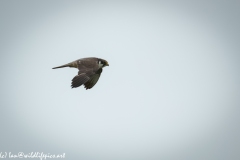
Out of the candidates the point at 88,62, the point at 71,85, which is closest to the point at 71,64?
the point at 88,62

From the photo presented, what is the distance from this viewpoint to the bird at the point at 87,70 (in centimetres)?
2547

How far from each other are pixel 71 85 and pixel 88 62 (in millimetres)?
3096

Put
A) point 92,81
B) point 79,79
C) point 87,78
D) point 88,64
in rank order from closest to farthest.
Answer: point 79,79, point 87,78, point 88,64, point 92,81

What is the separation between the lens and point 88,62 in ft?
90.2

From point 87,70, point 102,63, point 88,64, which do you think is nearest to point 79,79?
point 87,70

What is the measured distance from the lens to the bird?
1003 inches

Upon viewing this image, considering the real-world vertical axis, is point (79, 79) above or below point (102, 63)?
below

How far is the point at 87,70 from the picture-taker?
26.6 m

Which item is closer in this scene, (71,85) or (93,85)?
(71,85)

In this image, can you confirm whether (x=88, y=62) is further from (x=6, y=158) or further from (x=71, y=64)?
(x=6, y=158)

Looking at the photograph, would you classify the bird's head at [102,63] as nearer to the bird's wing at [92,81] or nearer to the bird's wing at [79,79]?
the bird's wing at [92,81]

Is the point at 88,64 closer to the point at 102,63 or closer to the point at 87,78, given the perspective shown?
the point at 102,63

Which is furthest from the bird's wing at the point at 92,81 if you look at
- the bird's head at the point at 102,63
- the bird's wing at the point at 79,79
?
the bird's wing at the point at 79,79

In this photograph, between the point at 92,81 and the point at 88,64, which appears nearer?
the point at 88,64
